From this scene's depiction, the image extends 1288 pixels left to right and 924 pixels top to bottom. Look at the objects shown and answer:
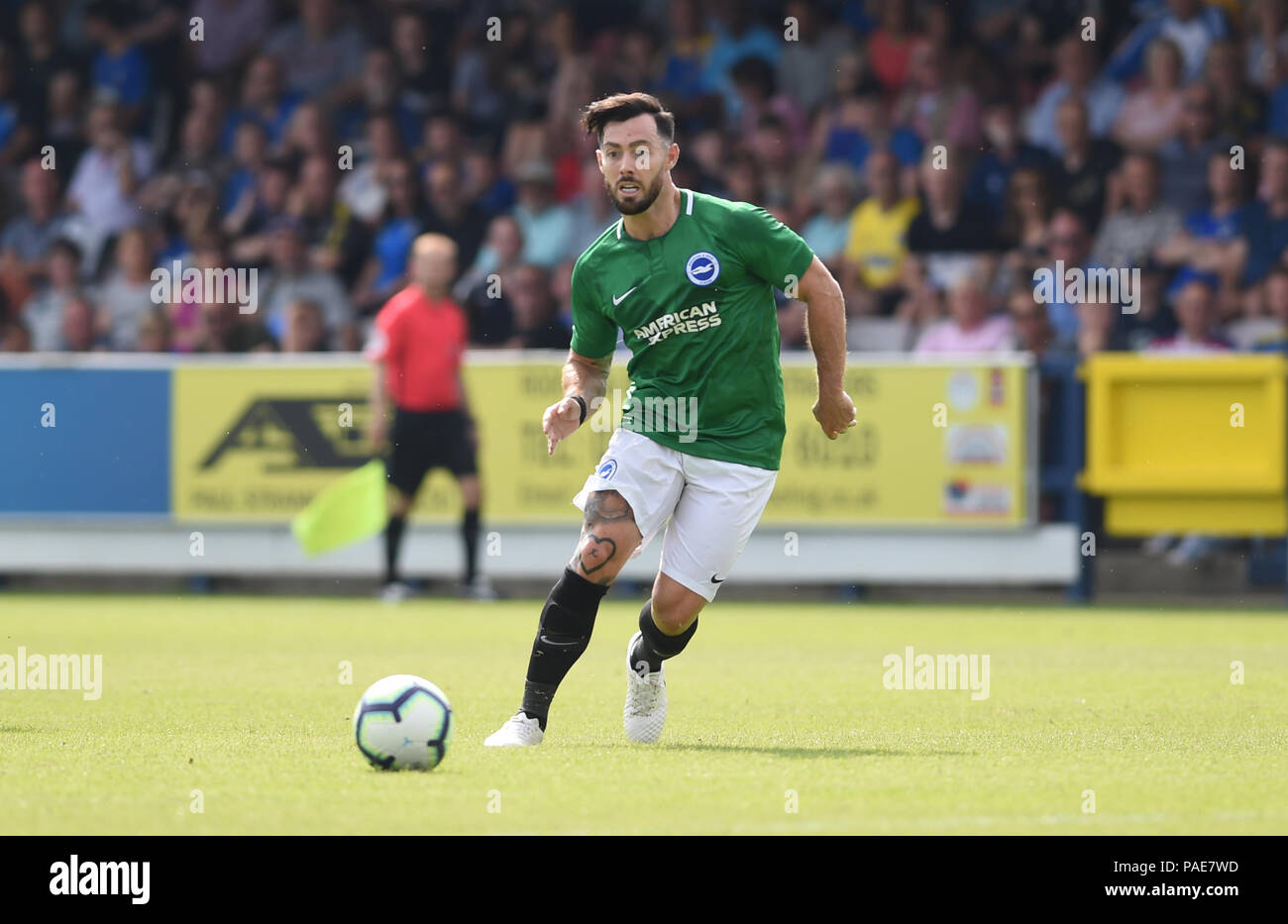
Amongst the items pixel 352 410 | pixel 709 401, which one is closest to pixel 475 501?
pixel 352 410

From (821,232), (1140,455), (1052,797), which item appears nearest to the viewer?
(1052,797)

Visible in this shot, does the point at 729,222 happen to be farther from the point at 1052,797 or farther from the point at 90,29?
the point at 90,29

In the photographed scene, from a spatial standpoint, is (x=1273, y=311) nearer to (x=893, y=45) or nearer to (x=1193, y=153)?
(x=1193, y=153)

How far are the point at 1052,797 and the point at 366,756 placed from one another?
88.3 inches

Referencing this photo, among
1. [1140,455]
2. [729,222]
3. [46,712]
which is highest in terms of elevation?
[729,222]

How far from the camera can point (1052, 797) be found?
6453 mm

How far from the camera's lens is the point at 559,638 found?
7.75m

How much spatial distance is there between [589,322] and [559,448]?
849 cm

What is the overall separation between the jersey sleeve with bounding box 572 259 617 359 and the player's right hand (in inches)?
16.8

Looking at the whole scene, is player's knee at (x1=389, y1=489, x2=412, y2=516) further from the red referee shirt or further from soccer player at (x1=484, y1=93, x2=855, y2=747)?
soccer player at (x1=484, y1=93, x2=855, y2=747)

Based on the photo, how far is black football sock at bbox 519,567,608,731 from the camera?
305 inches

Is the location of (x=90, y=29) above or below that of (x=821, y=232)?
above

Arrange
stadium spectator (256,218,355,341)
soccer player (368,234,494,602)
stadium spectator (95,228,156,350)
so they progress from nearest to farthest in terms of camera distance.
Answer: soccer player (368,234,494,602) → stadium spectator (256,218,355,341) → stadium spectator (95,228,156,350)

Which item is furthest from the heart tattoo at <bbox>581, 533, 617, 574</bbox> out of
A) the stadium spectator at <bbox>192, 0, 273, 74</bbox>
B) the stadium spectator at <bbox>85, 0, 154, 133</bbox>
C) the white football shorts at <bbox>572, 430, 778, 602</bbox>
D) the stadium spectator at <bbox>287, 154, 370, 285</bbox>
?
the stadium spectator at <bbox>192, 0, 273, 74</bbox>
